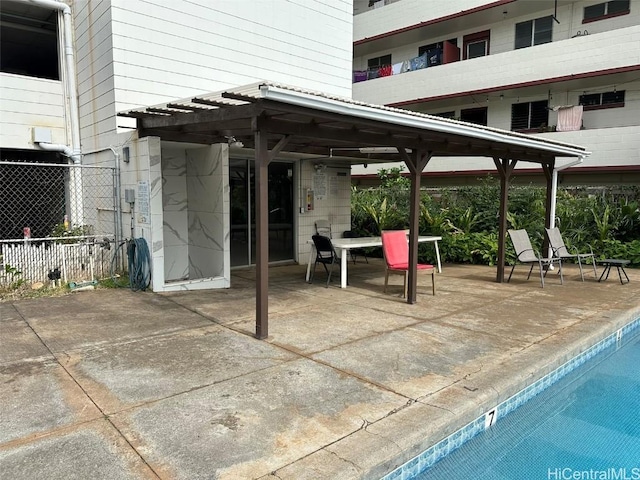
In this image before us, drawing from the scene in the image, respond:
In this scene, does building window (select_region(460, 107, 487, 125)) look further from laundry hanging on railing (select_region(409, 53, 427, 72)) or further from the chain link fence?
the chain link fence

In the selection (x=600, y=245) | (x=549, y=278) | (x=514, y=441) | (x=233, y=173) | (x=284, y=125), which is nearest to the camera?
(x=514, y=441)

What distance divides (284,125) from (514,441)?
3.75 metres

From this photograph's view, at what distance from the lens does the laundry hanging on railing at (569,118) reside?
47.9 ft

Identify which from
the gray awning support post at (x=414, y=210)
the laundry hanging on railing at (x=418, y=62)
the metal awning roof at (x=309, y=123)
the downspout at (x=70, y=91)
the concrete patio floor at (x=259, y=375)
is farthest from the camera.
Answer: the laundry hanging on railing at (x=418, y=62)

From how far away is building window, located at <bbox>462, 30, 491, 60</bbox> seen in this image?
17.7 meters

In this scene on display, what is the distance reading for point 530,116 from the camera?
53.6 feet

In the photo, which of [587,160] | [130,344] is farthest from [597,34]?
[130,344]

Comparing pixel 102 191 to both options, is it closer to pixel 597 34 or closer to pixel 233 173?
pixel 233 173

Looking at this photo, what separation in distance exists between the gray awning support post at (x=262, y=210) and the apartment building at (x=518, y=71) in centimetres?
1187

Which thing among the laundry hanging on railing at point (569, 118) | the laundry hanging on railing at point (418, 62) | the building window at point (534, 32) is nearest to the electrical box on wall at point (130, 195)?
the laundry hanging on railing at point (569, 118)

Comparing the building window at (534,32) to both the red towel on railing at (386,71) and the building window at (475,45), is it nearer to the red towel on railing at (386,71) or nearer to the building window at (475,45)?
the building window at (475,45)

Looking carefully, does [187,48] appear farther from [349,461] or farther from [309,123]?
[349,461]

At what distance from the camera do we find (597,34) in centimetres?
1370

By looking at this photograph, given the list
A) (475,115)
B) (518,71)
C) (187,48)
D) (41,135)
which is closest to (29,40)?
(41,135)
